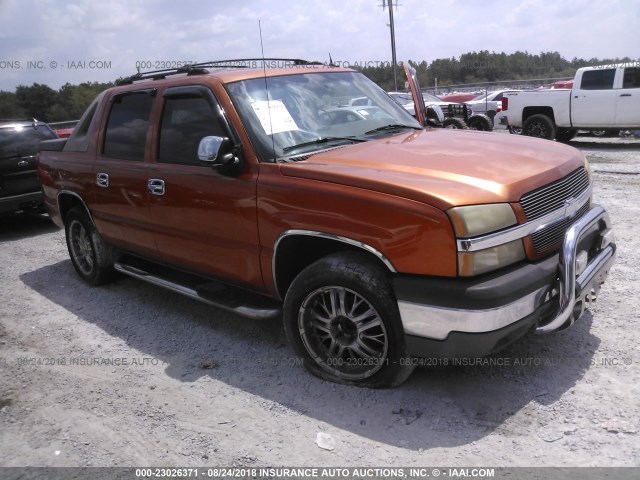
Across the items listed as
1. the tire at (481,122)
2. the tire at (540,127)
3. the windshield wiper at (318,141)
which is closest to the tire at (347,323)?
the windshield wiper at (318,141)

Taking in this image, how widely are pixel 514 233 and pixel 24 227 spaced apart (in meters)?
8.49

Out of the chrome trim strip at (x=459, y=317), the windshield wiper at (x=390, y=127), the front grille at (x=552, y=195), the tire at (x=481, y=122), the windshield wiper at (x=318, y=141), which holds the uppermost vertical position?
the windshield wiper at (x=390, y=127)

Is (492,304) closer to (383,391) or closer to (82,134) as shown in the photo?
(383,391)

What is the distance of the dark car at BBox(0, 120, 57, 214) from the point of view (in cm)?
818

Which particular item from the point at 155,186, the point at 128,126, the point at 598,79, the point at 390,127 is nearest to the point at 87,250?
the point at 128,126

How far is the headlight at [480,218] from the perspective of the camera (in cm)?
272

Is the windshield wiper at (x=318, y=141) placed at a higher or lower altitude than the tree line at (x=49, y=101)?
lower

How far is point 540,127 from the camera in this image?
A: 547 inches

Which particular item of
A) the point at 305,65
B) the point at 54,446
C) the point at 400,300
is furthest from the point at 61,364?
the point at 305,65

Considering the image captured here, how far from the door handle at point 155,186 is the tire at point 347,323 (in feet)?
4.74

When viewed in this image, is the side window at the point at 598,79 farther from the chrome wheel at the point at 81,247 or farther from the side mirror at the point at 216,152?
Result: the side mirror at the point at 216,152

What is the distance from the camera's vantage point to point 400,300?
2.92 m

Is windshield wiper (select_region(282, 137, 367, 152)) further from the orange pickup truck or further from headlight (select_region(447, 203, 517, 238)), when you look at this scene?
headlight (select_region(447, 203, 517, 238))

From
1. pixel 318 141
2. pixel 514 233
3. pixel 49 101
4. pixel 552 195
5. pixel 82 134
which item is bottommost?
pixel 514 233
